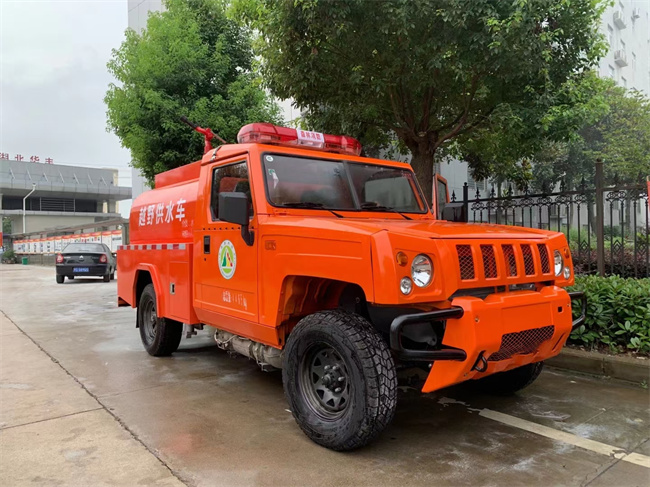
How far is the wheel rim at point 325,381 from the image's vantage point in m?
3.27

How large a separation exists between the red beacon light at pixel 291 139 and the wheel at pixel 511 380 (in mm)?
2456

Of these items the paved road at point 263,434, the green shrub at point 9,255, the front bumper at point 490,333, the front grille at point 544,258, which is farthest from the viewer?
the green shrub at point 9,255

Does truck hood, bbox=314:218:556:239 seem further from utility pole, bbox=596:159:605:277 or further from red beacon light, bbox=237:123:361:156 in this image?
utility pole, bbox=596:159:605:277

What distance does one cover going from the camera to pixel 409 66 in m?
6.03

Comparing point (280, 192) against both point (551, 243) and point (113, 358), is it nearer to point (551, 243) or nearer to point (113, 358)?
point (551, 243)

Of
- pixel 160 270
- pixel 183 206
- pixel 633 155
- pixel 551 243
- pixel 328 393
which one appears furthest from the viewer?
pixel 633 155

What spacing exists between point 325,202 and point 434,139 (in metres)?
3.82

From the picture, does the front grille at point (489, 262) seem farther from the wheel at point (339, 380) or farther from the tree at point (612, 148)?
the tree at point (612, 148)

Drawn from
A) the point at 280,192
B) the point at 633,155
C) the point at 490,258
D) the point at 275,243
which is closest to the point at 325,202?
the point at 280,192

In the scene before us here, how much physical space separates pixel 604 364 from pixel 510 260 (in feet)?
7.85

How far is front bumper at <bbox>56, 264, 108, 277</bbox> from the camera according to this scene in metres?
17.2

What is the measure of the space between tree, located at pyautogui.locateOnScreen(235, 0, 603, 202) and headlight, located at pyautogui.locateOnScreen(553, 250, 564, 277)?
251 centimetres

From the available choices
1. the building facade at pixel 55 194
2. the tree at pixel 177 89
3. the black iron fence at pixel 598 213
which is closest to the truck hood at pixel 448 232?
the black iron fence at pixel 598 213

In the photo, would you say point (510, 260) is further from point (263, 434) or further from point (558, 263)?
point (263, 434)
